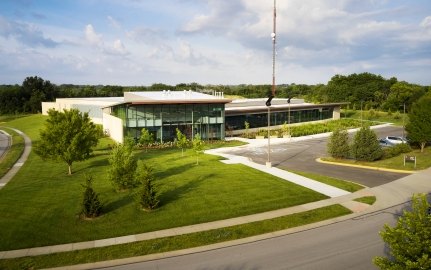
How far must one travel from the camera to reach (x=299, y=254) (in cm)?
1559

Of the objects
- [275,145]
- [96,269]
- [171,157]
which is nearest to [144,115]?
[171,157]

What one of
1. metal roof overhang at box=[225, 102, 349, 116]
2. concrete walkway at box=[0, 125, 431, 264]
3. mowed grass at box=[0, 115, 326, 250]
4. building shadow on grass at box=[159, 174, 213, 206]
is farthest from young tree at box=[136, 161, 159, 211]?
metal roof overhang at box=[225, 102, 349, 116]

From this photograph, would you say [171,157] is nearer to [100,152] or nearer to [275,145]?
[100,152]

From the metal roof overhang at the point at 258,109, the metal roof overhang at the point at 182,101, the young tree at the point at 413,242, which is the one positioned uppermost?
the metal roof overhang at the point at 182,101

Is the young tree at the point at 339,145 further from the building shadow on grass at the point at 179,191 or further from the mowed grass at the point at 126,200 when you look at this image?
the building shadow on grass at the point at 179,191

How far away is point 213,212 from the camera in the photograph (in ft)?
66.6

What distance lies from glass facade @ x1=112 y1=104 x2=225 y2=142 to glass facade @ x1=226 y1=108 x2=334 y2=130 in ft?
19.1

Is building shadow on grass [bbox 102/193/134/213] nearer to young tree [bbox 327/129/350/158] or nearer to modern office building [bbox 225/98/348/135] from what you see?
young tree [bbox 327/129/350/158]

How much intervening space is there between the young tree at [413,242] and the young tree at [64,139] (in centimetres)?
2460

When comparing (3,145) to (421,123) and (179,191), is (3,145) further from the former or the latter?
(421,123)

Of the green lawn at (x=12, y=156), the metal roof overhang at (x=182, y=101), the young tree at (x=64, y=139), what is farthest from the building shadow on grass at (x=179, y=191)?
the metal roof overhang at (x=182, y=101)

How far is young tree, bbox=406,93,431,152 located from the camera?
37.3 m

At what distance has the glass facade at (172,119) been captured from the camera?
46.2 m

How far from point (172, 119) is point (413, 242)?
40845mm
